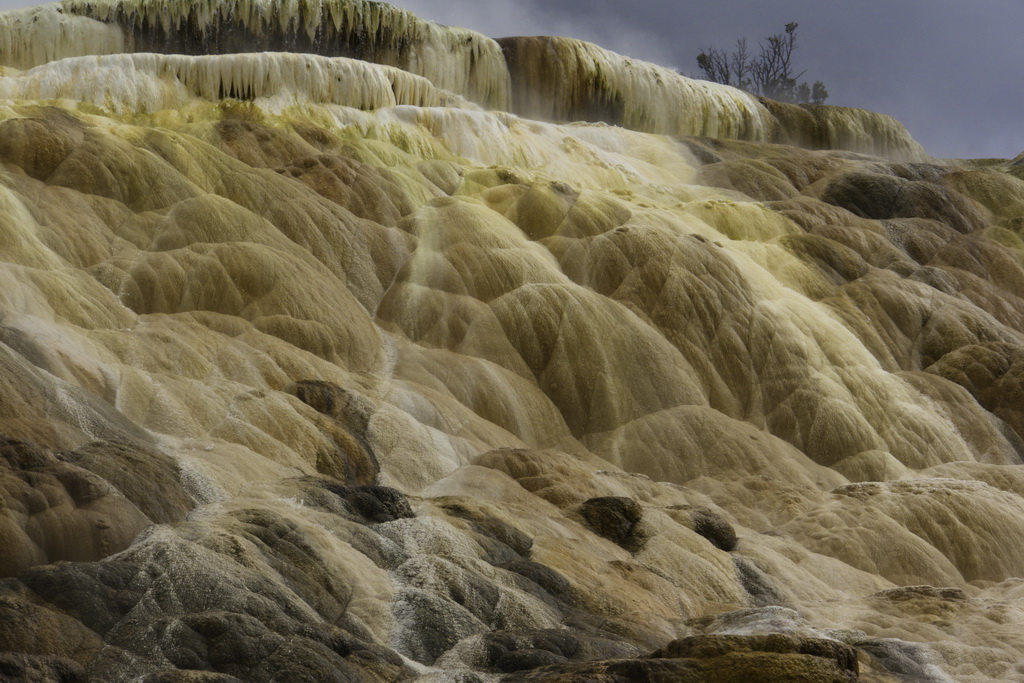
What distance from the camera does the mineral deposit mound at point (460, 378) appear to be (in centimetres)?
868

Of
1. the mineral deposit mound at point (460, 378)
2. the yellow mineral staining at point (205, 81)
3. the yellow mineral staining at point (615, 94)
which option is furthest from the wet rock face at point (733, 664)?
the yellow mineral staining at point (615, 94)

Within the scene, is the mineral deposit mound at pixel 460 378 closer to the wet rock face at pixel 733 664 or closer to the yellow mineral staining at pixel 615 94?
the wet rock face at pixel 733 664

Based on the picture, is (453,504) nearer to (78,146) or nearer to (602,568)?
(602,568)

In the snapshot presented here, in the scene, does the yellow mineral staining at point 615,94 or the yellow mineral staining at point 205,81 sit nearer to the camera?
the yellow mineral staining at point 205,81

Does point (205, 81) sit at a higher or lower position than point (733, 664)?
higher

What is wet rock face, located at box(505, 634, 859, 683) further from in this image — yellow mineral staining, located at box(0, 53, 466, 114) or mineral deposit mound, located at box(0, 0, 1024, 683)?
yellow mineral staining, located at box(0, 53, 466, 114)

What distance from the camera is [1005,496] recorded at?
15234mm

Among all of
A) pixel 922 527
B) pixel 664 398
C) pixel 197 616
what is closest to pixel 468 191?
pixel 664 398

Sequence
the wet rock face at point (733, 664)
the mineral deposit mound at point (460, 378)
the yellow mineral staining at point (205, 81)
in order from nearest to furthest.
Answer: the wet rock face at point (733, 664) → the mineral deposit mound at point (460, 378) → the yellow mineral staining at point (205, 81)

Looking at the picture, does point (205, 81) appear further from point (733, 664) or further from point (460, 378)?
point (733, 664)

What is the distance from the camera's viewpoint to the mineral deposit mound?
28.5ft

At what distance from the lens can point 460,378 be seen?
51.2 ft

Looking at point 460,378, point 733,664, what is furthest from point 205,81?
point 733,664

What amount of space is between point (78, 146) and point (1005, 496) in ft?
42.8
